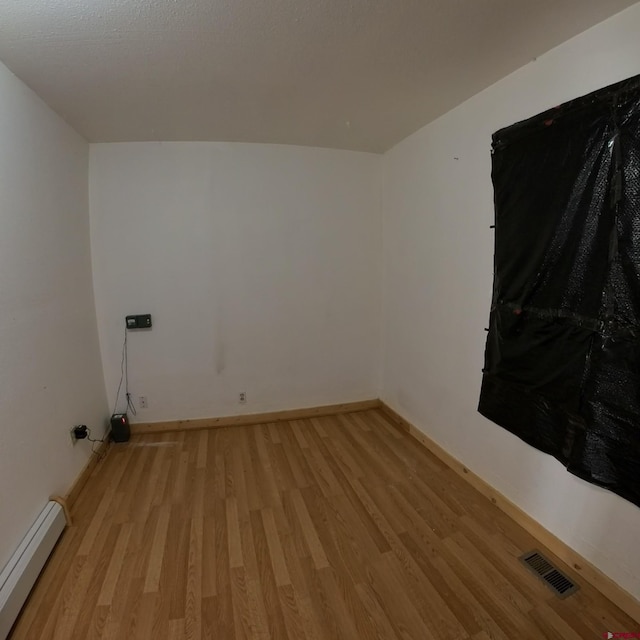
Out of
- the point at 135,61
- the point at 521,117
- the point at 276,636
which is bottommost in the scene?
the point at 276,636

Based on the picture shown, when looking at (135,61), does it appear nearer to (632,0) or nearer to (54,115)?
(54,115)

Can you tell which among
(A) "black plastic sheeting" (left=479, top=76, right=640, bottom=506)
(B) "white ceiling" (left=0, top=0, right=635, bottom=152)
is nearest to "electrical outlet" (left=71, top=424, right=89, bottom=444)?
(B) "white ceiling" (left=0, top=0, right=635, bottom=152)

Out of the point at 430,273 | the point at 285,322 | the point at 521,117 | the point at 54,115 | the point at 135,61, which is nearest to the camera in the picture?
the point at 135,61

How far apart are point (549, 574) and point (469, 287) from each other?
147 centimetres

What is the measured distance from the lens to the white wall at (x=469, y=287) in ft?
4.42

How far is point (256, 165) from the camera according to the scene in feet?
8.63

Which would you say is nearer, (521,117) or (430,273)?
(521,117)

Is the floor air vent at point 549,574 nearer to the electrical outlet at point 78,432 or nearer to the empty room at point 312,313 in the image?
the empty room at point 312,313

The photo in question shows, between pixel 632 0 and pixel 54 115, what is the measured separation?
281 cm

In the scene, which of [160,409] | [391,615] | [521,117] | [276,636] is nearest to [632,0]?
[521,117]

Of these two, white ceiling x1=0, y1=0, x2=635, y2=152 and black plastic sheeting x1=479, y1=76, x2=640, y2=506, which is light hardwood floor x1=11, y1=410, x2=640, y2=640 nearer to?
black plastic sheeting x1=479, y1=76, x2=640, y2=506

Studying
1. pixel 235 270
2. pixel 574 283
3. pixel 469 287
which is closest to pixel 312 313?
pixel 235 270

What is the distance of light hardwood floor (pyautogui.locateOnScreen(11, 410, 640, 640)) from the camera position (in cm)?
130

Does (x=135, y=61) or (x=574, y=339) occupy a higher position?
(x=135, y=61)
